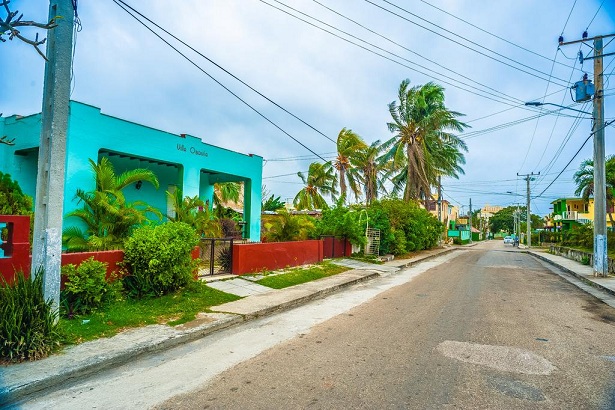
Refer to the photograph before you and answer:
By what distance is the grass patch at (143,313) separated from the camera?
5871mm

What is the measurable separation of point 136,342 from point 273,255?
25.7ft

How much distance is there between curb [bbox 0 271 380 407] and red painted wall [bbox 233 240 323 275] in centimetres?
352

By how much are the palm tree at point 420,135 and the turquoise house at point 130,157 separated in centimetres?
1424

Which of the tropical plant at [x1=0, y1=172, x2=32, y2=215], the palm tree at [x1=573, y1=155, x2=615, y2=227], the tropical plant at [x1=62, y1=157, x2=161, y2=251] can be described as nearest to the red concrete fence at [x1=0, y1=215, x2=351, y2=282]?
the tropical plant at [x1=0, y1=172, x2=32, y2=215]

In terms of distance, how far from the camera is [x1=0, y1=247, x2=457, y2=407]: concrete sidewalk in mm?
4234

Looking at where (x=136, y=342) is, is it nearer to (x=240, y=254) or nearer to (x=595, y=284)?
(x=240, y=254)

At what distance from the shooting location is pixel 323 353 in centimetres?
534

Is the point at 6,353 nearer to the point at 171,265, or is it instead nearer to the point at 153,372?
the point at 153,372

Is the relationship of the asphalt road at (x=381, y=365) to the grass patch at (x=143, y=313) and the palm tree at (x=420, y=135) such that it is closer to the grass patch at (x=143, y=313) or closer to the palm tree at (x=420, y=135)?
the grass patch at (x=143, y=313)

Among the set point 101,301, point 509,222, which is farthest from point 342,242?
point 509,222

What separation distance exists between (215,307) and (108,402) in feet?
13.5

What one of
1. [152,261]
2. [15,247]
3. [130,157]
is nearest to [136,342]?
[152,261]

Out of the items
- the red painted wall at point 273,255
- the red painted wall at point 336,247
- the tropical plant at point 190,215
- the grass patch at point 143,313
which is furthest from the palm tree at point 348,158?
the grass patch at point 143,313

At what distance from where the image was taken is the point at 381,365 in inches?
190
